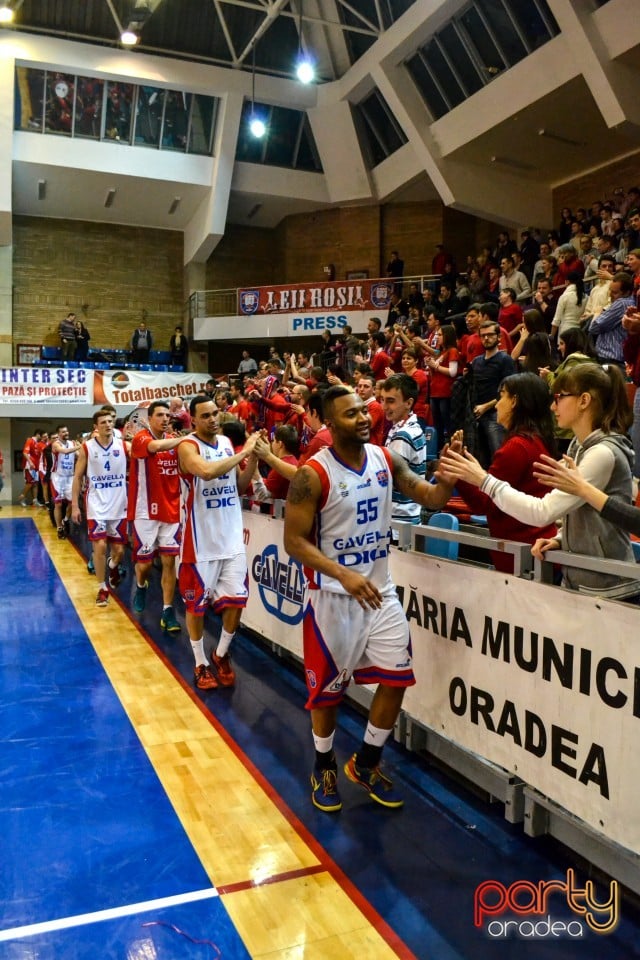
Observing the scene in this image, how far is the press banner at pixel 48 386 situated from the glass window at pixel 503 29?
13245 millimetres

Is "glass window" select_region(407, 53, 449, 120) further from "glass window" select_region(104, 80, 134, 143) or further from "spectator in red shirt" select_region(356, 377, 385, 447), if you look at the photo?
"spectator in red shirt" select_region(356, 377, 385, 447)

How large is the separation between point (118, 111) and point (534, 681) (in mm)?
22373

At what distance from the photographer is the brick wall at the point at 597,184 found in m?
16.9

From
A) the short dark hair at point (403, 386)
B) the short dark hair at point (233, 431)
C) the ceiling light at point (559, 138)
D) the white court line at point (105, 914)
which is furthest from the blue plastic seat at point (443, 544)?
the ceiling light at point (559, 138)

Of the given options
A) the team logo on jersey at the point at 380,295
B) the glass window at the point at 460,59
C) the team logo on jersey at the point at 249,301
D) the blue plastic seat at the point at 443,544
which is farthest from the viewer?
the team logo on jersey at the point at 249,301

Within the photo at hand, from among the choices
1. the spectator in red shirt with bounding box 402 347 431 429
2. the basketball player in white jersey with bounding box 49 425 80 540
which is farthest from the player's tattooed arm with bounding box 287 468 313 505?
the basketball player in white jersey with bounding box 49 425 80 540

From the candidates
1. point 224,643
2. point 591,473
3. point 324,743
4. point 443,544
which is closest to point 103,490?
point 224,643

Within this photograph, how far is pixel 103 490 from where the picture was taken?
8703mm

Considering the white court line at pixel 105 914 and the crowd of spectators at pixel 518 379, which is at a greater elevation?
the crowd of spectators at pixel 518 379

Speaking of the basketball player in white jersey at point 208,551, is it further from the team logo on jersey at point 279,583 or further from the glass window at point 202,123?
the glass window at point 202,123

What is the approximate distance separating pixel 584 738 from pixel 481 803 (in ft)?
3.18

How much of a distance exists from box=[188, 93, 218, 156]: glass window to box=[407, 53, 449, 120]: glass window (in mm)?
6247

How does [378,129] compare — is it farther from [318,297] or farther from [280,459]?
[280,459]

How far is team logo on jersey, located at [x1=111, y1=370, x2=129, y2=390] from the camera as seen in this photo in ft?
69.7
